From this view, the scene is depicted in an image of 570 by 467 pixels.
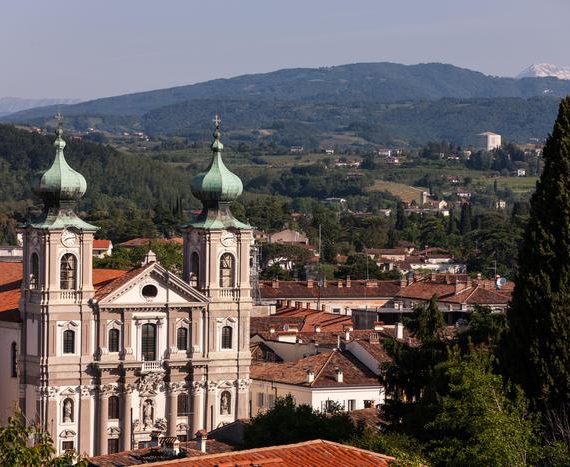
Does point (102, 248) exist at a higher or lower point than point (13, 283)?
higher

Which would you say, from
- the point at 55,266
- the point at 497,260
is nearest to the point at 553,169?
the point at 55,266

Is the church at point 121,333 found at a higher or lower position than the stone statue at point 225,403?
higher

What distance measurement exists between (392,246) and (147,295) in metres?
121

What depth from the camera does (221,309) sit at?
227 ft

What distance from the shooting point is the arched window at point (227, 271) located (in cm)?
6931

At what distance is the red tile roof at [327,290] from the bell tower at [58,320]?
161ft

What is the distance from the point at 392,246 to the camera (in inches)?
7397

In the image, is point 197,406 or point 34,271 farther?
point 197,406

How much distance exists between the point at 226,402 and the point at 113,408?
4.33 meters

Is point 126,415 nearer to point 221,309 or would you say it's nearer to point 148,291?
point 148,291

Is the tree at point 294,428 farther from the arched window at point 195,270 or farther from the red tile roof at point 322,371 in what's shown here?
the arched window at point 195,270

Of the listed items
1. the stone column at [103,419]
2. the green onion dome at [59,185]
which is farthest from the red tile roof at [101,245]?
the stone column at [103,419]

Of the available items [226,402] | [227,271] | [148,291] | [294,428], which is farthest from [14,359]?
[294,428]

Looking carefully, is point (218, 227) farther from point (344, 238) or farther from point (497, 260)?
point (344, 238)
